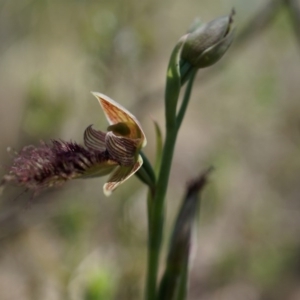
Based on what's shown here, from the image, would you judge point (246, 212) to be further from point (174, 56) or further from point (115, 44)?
point (174, 56)

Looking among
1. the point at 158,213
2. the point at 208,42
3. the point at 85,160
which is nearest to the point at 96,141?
the point at 85,160

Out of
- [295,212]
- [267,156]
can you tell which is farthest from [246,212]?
[267,156]

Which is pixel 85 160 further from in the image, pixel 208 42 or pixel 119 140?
pixel 208 42

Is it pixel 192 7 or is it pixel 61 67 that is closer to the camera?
pixel 61 67

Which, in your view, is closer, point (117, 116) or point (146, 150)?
point (117, 116)

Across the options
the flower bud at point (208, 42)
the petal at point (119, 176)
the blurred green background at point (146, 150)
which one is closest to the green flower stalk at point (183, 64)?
the flower bud at point (208, 42)
